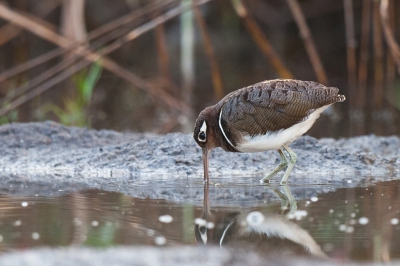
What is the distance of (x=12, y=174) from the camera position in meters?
6.74

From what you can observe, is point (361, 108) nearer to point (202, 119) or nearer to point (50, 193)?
point (202, 119)

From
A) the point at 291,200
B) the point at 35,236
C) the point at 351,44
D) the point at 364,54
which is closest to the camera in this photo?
the point at 35,236

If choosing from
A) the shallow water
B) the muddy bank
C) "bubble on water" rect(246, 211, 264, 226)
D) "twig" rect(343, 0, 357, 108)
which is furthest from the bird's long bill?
"twig" rect(343, 0, 357, 108)

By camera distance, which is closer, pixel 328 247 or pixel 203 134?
pixel 328 247

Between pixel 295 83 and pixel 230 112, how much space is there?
0.65 meters

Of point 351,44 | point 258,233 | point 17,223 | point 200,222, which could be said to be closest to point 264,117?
point 200,222

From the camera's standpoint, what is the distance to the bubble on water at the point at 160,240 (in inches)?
163

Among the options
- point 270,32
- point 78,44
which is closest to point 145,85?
point 78,44

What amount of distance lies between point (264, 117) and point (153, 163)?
1248 mm

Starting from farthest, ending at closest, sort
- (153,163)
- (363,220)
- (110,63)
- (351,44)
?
(351,44) < (110,63) < (153,163) < (363,220)

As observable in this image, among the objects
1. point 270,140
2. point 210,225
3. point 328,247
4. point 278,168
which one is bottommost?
point 328,247

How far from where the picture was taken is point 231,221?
4.71 meters

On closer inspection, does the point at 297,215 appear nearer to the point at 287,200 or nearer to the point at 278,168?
the point at 287,200

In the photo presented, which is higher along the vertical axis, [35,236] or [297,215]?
[297,215]
